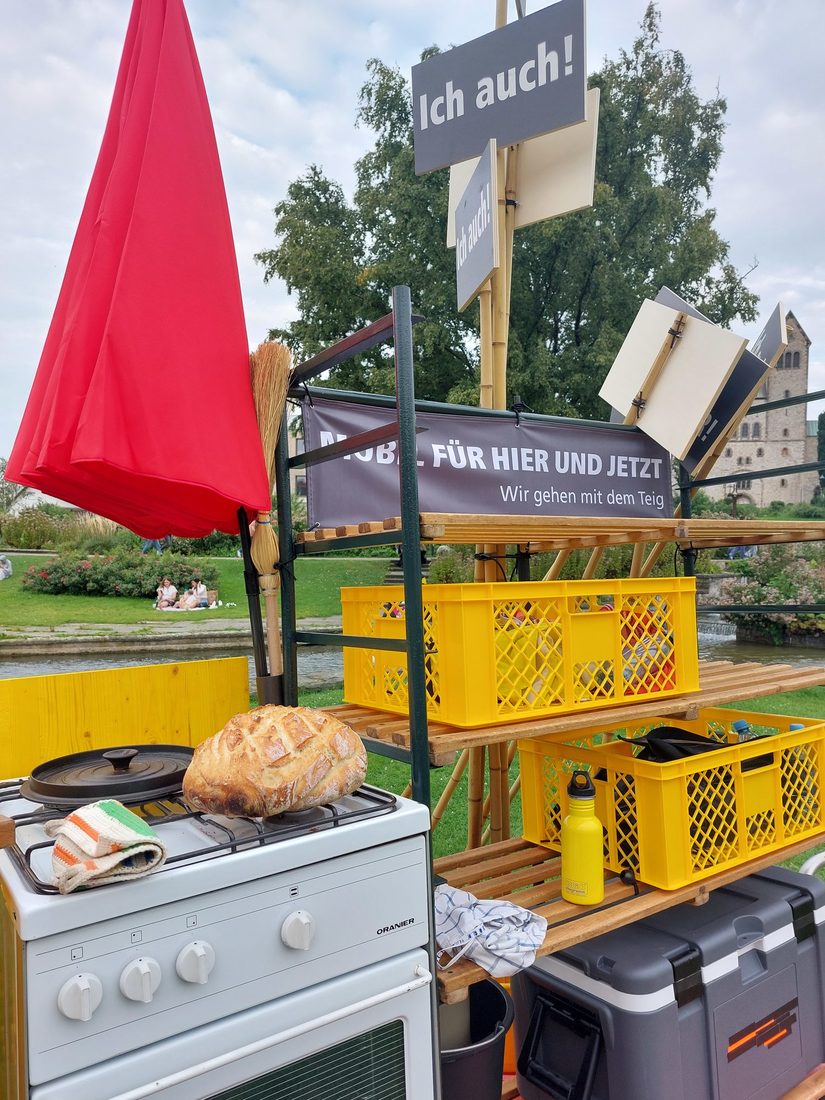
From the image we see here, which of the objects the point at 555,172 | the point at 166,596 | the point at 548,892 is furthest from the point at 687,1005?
the point at 166,596

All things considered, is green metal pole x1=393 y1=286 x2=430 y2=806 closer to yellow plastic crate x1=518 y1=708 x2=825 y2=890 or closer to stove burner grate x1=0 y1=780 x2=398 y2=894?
stove burner grate x1=0 y1=780 x2=398 y2=894

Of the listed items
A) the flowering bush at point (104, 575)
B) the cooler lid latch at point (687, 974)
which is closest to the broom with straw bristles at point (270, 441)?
the cooler lid latch at point (687, 974)

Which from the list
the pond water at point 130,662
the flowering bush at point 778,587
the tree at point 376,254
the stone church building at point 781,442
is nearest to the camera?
the pond water at point 130,662

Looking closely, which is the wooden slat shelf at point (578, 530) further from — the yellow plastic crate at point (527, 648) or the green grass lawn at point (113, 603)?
the green grass lawn at point (113, 603)

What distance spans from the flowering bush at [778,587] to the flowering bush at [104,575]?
989cm

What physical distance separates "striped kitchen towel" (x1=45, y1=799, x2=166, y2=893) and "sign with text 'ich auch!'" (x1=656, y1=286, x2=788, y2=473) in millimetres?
2554

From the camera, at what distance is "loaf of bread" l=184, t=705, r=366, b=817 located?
4.62 ft

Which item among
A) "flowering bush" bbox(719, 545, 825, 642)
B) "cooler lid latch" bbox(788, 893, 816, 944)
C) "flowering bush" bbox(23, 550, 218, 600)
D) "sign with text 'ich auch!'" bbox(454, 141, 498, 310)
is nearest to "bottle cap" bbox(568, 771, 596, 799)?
"cooler lid latch" bbox(788, 893, 816, 944)

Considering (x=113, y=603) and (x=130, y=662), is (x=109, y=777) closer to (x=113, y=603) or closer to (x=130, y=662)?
(x=130, y=662)

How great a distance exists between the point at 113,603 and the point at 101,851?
1241 centimetres

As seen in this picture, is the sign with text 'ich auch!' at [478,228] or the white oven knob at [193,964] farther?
the sign with text 'ich auch!' at [478,228]

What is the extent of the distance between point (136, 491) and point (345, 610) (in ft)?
2.40

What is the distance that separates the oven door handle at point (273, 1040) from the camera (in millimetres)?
1177

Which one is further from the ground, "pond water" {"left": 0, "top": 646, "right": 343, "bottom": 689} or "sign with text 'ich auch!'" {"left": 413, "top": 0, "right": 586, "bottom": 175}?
"sign with text 'ich auch!'" {"left": 413, "top": 0, "right": 586, "bottom": 175}
